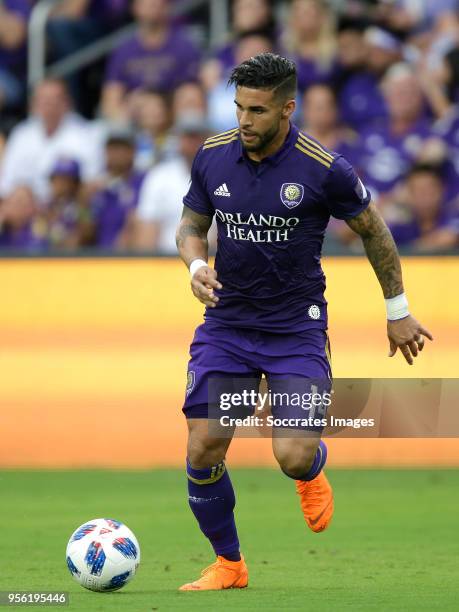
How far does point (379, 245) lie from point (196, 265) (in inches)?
39.2

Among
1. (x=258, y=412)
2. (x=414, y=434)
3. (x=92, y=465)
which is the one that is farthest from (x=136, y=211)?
(x=258, y=412)

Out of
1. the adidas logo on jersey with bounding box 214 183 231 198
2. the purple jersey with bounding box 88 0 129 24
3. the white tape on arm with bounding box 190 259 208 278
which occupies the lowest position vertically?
the white tape on arm with bounding box 190 259 208 278

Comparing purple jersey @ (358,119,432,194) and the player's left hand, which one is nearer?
the player's left hand

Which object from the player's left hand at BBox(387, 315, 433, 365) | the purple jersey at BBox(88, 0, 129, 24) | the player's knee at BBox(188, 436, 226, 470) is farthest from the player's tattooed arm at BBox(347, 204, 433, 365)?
the purple jersey at BBox(88, 0, 129, 24)

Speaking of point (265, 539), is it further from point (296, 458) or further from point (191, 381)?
point (191, 381)

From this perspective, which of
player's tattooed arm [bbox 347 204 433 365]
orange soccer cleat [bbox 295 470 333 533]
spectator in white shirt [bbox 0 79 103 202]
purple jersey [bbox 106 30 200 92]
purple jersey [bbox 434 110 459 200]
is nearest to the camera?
player's tattooed arm [bbox 347 204 433 365]

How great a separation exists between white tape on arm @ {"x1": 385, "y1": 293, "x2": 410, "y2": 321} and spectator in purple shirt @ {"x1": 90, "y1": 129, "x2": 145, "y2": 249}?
6216 millimetres

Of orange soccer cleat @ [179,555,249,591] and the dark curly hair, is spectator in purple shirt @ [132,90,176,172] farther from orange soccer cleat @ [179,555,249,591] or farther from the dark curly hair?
orange soccer cleat @ [179,555,249,591]

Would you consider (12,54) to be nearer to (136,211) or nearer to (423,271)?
(136,211)

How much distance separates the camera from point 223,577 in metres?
7.07

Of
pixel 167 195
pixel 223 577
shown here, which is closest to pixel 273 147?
pixel 223 577

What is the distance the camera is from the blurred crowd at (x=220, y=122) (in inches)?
501

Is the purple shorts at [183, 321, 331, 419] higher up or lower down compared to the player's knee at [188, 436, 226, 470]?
higher up

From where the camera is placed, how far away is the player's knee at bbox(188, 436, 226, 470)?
22.7ft
